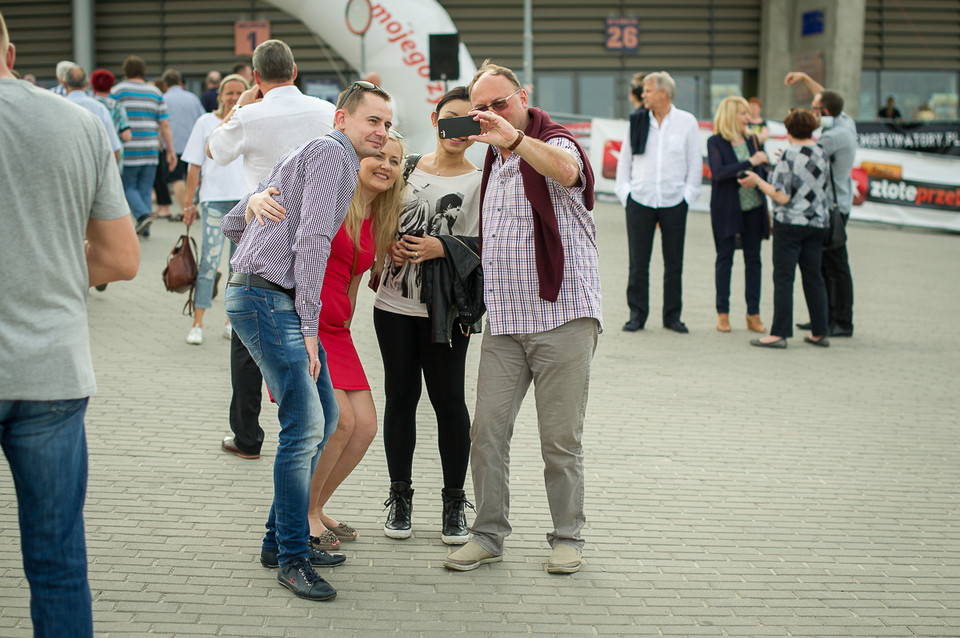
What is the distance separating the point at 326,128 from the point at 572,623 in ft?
10.6

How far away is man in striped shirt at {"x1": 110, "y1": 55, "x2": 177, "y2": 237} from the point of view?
39.7 feet

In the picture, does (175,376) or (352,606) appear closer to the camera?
(352,606)

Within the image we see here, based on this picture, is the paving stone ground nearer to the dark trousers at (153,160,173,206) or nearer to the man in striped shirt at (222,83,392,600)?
the man in striped shirt at (222,83,392,600)

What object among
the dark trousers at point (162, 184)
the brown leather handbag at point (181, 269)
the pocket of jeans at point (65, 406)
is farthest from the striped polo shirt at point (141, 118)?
the pocket of jeans at point (65, 406)

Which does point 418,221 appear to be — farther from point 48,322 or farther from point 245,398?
point 48,322

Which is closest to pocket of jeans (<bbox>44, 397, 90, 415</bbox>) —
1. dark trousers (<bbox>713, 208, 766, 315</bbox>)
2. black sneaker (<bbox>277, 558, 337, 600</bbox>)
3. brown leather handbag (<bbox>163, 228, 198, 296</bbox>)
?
black sneaker (<bbox>277, 558, 337, 600</bbox>)

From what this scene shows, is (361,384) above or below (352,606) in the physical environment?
above

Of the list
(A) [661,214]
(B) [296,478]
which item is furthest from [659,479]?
(A) [661,214]

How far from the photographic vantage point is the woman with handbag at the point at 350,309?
396 cm

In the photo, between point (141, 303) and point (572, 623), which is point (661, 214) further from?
point (572, 623)

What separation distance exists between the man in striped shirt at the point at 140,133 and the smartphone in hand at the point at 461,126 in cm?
884

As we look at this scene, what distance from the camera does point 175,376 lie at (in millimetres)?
6855

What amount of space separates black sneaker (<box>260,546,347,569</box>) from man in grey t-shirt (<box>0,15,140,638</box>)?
1.23m

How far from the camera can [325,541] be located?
163 inches
